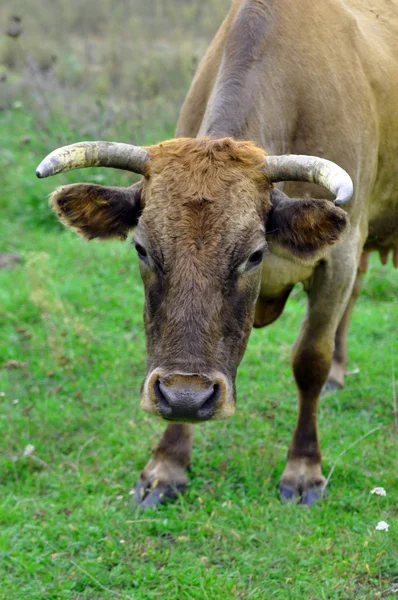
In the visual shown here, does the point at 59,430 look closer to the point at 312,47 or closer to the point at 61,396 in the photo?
the point at 61,396

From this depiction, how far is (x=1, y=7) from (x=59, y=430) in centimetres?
1401

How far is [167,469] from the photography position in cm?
449

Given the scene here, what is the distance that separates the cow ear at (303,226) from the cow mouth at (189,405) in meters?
0.78

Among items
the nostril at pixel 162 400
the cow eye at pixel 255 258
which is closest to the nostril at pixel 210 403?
the nostril at pixel 162 400

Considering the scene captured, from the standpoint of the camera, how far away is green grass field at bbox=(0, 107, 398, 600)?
145 inches

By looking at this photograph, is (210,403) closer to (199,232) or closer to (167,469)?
(199,232)

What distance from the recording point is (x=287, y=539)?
12.9ft

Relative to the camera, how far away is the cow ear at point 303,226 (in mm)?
3549

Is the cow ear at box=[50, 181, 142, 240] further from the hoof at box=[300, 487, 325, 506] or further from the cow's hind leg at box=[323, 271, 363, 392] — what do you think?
the cow's hind leg at box=[323, 271, 363, 392]

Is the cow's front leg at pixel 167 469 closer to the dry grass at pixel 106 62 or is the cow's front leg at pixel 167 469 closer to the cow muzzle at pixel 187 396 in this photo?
the cow muzzle at pixel 187 396

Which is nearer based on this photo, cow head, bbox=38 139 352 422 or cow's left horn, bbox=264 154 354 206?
cow head, bbox=38 139 352 422

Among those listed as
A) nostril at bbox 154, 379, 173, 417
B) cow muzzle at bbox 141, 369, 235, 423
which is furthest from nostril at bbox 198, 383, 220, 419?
nostril at bbox 154, 379, 173, 417

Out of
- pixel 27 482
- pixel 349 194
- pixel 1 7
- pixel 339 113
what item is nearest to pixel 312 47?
pixel 339 113

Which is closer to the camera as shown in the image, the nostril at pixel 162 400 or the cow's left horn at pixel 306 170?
the nostril at pixel 162 400
